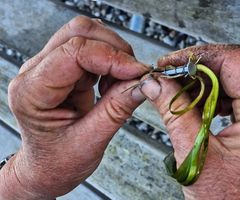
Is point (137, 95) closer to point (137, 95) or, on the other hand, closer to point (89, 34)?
point (137, 95)

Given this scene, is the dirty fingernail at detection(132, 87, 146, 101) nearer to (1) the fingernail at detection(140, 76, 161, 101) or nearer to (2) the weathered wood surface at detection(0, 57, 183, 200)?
(1) the fingernail at detection(140, 76, 161, 101)

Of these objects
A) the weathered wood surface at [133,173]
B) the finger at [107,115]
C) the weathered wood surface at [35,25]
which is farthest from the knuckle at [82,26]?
the weathered wood surface at [133,173]

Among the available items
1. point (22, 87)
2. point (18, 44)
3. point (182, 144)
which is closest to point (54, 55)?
point (22, 87)

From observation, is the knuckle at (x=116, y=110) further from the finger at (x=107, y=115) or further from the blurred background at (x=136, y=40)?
the blurred background at (x=136, y=40)

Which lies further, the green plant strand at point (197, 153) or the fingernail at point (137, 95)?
the fingernail at point (137, 95)

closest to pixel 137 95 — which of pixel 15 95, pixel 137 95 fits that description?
pixel 137 95

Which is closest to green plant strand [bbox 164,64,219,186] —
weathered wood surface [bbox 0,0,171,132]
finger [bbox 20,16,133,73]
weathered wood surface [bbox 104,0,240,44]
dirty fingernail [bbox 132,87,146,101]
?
dirty fingernail [bbox 132,87,146,101]

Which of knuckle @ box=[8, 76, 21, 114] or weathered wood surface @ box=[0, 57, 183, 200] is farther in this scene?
weathered wood surface @ box=[0, 57, 183, 200]

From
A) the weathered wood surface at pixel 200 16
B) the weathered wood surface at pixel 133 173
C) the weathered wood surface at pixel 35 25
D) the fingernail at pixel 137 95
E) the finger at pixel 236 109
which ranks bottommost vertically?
the weathered wood surface at pixel 133 173
